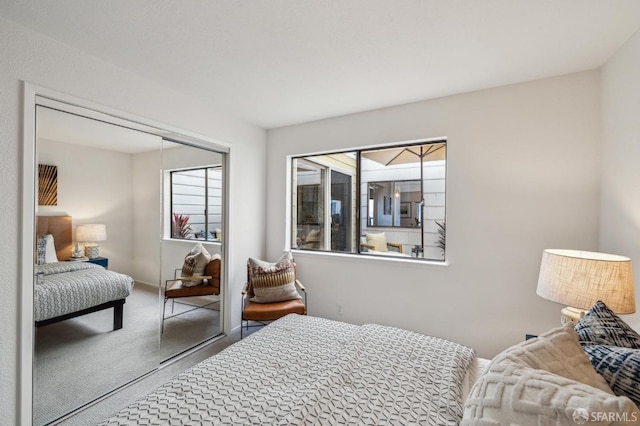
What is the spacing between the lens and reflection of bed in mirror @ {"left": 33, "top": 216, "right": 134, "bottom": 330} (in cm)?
190

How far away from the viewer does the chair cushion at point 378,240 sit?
341cm

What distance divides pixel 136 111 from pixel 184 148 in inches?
23.2

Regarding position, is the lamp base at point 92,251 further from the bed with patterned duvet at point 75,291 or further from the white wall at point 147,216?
the white wall at point 147,216

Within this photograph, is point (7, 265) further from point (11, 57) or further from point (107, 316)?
point (11, 57)

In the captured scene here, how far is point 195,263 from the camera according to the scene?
3074 mm

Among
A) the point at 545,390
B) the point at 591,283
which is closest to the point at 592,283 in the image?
the point at 591,283

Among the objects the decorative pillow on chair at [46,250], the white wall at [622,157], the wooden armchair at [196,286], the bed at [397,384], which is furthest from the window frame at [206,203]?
the white wall at [622,157]

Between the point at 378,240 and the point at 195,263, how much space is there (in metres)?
2.18

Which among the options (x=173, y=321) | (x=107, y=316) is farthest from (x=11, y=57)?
(x=173, y=321)

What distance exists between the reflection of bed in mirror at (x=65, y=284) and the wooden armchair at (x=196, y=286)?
1.43 feet

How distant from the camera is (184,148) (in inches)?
114

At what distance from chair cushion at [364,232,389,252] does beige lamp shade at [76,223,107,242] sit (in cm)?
270

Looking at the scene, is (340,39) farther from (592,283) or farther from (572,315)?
(572,315)

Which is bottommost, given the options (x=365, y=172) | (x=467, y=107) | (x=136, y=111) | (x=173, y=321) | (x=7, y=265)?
(x=173, y=321)
